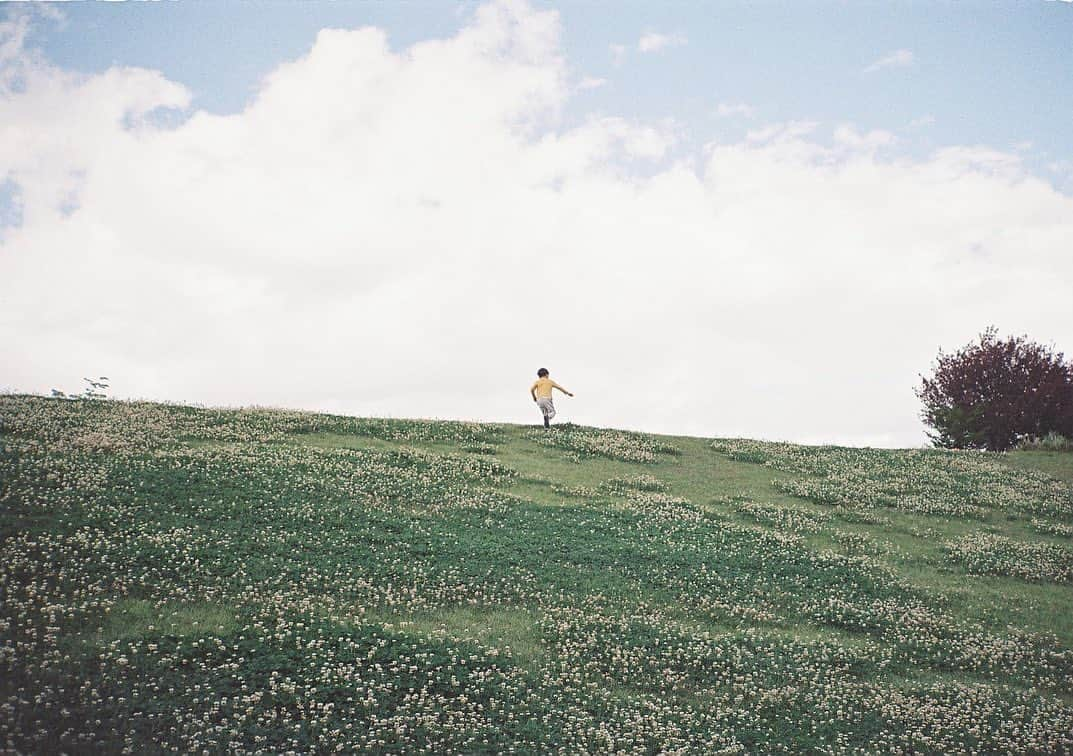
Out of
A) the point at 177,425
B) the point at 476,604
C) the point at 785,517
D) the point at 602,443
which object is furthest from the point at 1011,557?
the point at 177,425

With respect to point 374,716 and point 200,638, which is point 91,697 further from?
point 374,716

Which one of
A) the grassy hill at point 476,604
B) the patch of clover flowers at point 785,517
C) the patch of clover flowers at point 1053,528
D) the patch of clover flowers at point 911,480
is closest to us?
the grassy hill at point 476,604

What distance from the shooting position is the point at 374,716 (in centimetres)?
1201

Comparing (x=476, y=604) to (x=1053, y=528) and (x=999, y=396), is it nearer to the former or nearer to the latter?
(x=1053, y=528)

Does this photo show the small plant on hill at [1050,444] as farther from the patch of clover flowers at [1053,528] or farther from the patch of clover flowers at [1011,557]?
the patch of clover flowers at [1011,557]

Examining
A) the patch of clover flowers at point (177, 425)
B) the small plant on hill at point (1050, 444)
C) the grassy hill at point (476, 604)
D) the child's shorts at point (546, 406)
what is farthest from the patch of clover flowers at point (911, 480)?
the patch of clover flowers at point (177, 425)

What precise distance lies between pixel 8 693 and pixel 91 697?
1.07 meters

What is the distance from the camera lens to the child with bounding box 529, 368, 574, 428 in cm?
3800

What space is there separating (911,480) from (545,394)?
1724 centimetres

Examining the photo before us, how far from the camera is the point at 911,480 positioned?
113 feet

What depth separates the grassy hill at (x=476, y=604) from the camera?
476 inches

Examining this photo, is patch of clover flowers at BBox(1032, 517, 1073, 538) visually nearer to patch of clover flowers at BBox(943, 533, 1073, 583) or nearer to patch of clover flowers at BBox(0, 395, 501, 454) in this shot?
patch of clover flowers at BBox(943, 533, 1073, 583)

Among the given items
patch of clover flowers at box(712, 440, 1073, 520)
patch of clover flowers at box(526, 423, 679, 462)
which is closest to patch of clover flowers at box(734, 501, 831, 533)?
patch of clover flowers at box(712, 440, 1073, 520)

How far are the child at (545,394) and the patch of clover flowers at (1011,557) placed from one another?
717 inches
